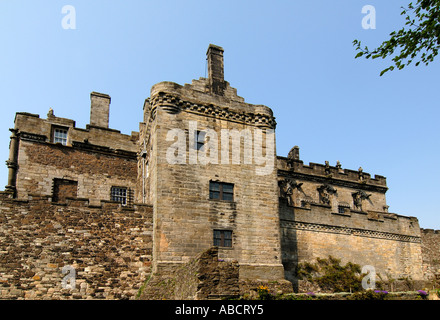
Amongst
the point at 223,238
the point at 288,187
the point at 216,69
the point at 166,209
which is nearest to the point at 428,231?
the point at 288,187

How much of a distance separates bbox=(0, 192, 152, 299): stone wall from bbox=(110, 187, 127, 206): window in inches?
234

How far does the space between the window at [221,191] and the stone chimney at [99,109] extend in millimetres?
10652

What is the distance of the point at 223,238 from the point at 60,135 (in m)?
12.5

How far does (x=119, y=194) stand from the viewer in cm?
2723

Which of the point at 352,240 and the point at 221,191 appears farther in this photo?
the point at 352,240

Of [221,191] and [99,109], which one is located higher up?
[99,109]

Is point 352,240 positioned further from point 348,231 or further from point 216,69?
point 216,69

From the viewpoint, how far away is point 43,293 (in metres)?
18.6

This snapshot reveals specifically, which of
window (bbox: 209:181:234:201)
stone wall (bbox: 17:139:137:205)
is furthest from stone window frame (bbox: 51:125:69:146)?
window (bbox: 209:181:234:201)

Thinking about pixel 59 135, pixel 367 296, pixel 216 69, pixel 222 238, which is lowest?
pixel 367 296

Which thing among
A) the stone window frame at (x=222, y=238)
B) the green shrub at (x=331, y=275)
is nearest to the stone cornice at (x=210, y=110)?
the stone window frame at (x=222, y=238)

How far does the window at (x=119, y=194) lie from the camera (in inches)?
1064

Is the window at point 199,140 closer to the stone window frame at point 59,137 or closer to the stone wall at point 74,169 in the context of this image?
the stone wall at point 74,169
